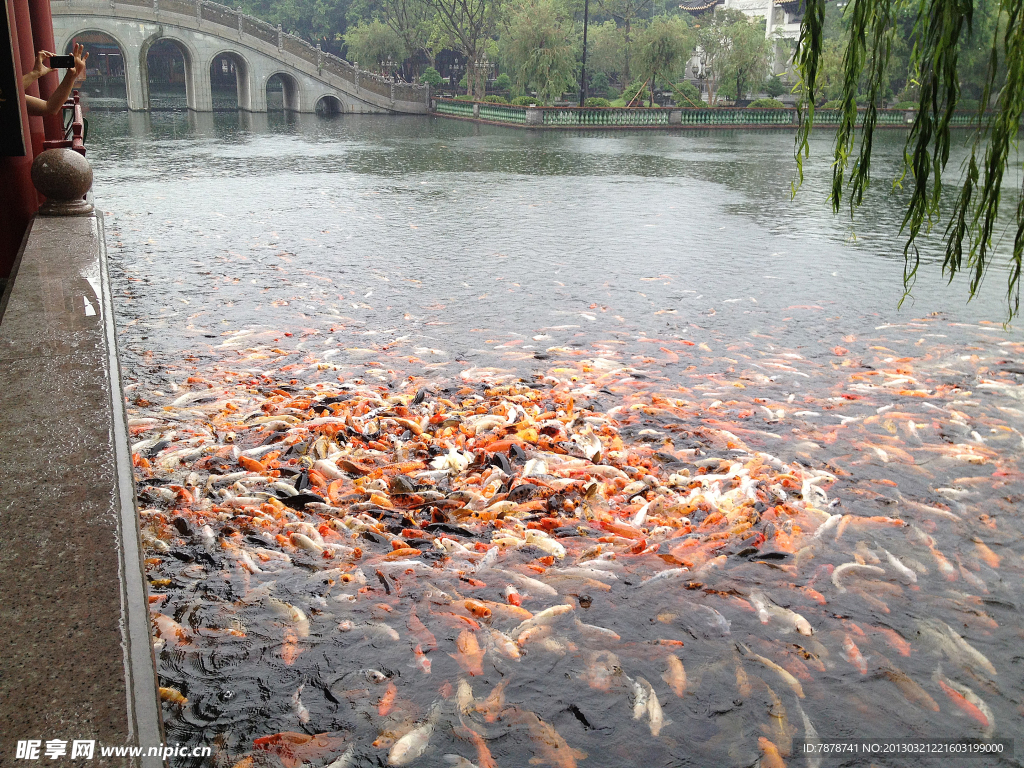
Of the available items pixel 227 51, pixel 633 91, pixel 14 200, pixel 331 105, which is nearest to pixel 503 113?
pixel 633 91

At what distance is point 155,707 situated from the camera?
2.15 m

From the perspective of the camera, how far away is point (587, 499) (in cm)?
486

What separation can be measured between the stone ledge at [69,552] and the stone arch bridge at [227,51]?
51605 millimetres

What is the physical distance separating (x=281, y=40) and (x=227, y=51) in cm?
A: 350

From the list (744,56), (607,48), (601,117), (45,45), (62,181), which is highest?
(607,48)

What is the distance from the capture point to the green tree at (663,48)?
4453 centimetres

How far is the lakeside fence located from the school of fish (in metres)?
37.7

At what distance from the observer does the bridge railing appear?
4934cm

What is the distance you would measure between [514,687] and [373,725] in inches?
23.1

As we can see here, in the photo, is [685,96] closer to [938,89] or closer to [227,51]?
[227,51]

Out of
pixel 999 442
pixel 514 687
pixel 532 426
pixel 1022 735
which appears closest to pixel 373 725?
pixel 514 687

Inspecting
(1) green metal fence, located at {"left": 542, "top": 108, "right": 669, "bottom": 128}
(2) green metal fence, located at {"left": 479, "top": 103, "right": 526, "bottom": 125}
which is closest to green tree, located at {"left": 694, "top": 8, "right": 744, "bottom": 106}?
(1) green metal fence, located at {"left": 542, "top": 108, "right": 669, "bottom": 128}

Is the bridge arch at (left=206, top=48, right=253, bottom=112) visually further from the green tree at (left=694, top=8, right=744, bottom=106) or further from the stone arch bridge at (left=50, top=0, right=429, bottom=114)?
the green tree at (left=694, top=8, right=744, bottom=106)

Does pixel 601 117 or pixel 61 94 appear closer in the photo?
pixel 61 94
